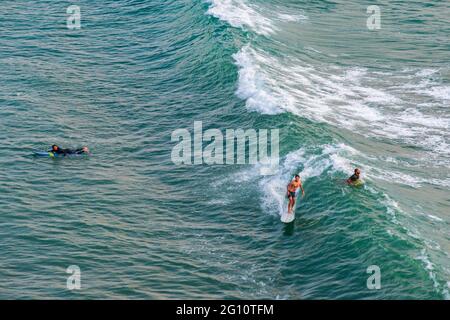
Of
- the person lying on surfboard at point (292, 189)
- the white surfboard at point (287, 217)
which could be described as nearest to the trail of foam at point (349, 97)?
the person lying on surfboard at point (292, 189)

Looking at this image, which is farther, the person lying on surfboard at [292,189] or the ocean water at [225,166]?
the person lying on surfboard at [292,189]

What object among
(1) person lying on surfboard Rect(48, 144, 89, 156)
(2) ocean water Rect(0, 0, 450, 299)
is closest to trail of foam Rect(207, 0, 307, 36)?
(2) ocean water Rect(0, 0, 450, 299)

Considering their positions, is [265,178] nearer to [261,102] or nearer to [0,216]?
[261,102]

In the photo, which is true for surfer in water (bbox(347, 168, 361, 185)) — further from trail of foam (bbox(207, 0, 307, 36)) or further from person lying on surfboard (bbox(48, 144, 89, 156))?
trail of foam (bbox(207, 0, 307, 36))

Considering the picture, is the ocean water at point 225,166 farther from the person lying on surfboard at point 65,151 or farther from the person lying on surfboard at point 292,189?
the person lying on surfboard at point 292,189

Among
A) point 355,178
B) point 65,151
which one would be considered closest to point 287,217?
point 355,178
